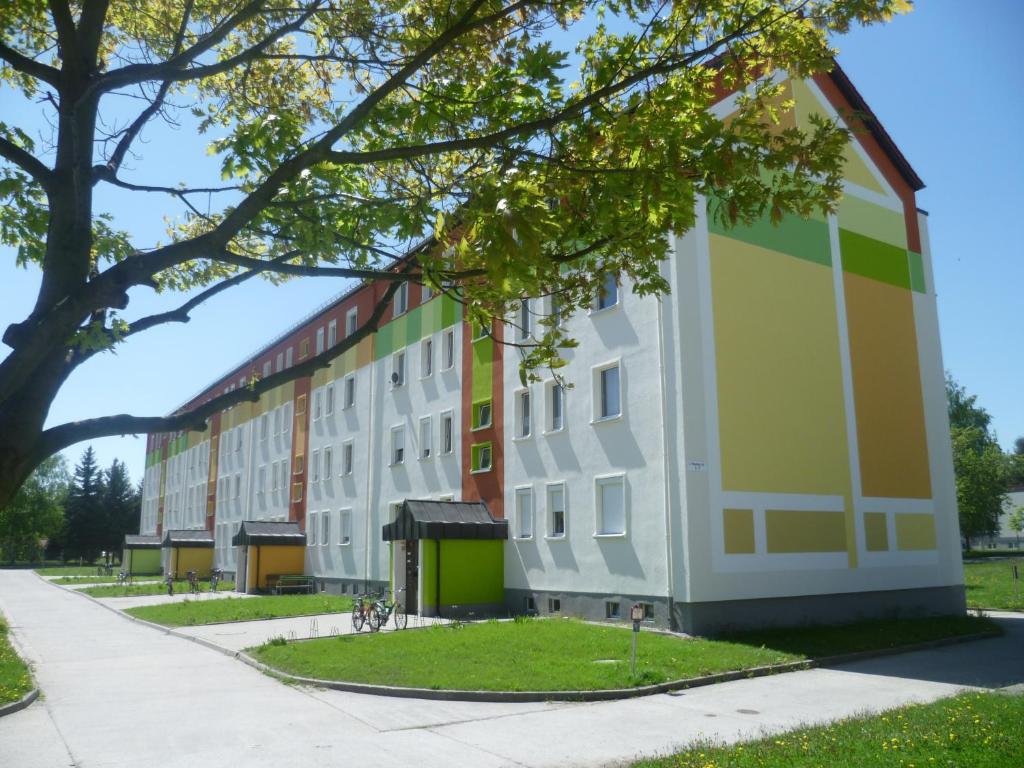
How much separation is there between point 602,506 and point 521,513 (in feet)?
12.6

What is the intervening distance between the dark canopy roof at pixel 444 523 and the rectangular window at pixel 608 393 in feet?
17.5

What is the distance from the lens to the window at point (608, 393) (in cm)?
2225

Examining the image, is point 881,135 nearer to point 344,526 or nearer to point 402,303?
point 402,303

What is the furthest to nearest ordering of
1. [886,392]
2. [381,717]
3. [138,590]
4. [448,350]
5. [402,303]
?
[138,590] < [402,303] < [448,350] < [886,392] < [381,717]

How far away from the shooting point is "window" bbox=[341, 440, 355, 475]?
36.6 meters

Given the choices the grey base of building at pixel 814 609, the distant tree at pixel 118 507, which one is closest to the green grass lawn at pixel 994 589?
the grey base of building at pixel 814 609

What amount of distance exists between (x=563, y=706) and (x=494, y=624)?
871cm

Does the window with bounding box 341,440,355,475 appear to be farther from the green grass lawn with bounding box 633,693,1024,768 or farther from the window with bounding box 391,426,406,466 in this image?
the green grass lawn with bounding box 633,693,1024,768

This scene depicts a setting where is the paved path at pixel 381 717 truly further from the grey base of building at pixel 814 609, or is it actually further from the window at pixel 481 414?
the window at pixel 481 414

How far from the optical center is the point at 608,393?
2264cm

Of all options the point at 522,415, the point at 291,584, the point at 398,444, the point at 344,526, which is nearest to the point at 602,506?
the point at 522,415

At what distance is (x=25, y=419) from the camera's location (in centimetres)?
448

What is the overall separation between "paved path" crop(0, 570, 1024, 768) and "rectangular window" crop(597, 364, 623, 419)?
8.08 meters

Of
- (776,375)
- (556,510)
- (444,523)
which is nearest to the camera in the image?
(776,375)
